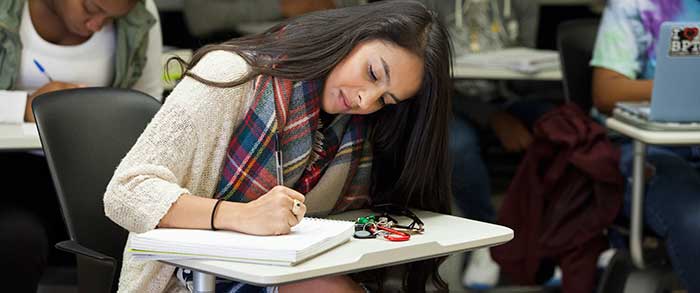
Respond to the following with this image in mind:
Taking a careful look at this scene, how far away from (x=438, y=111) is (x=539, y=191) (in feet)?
3.58

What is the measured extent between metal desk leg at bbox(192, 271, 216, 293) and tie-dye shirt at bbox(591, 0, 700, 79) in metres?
1.71

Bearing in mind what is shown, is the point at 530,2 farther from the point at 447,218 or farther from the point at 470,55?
the point at 447,218

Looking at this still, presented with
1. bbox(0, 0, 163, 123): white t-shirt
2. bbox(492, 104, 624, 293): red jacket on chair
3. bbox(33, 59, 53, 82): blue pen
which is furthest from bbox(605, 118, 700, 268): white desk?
bbox(33, 59, 53, 82): blue pen

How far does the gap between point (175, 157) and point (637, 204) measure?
57.2 inches

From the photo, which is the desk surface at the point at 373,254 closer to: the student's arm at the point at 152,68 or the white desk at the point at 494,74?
the student's arm at the point at 152,68

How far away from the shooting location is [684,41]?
246 cm

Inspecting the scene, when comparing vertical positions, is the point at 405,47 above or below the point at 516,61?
above

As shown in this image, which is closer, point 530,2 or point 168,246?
point 168,246

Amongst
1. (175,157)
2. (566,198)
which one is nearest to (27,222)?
(175,157)

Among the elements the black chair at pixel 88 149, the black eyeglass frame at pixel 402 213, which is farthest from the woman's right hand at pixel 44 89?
the black eyeglass frame at pixel 402 213

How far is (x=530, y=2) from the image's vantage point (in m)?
4.17

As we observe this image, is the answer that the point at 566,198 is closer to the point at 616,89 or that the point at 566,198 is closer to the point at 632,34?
the point at 616,89

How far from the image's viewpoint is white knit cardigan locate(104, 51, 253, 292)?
5.39 feet

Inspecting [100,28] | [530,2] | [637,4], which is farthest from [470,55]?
[100,28]
